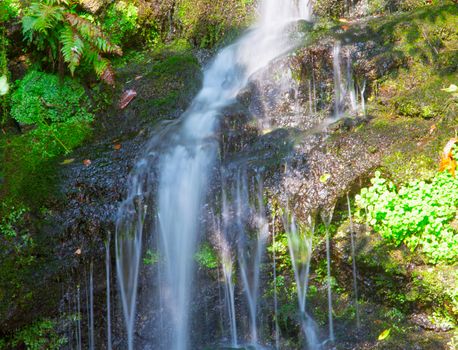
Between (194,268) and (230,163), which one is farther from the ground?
(230,163)

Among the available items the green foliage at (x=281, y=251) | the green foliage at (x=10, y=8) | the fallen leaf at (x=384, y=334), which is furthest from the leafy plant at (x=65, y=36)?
the fallen leaf at (x=384, y=334)

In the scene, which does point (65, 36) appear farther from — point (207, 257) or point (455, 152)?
point (455, 152)

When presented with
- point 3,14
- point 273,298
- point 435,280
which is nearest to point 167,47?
point 3,14

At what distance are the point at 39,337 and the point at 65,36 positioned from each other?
403cm

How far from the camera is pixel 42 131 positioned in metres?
6.74

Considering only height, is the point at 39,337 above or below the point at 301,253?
below

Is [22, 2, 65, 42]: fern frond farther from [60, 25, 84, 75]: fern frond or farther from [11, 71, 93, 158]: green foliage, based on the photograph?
[11, 71, 93, 158]: green foliage

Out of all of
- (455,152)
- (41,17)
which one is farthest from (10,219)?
(455,152)

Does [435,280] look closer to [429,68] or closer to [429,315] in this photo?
[429,315]

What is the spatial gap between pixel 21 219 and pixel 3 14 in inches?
146

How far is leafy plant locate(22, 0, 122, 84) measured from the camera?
6508 mm

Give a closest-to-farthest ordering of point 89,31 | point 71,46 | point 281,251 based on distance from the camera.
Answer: point 281,251, point 71,46, point 89,31

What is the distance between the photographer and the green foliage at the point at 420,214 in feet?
15.0

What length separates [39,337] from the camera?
539cm
